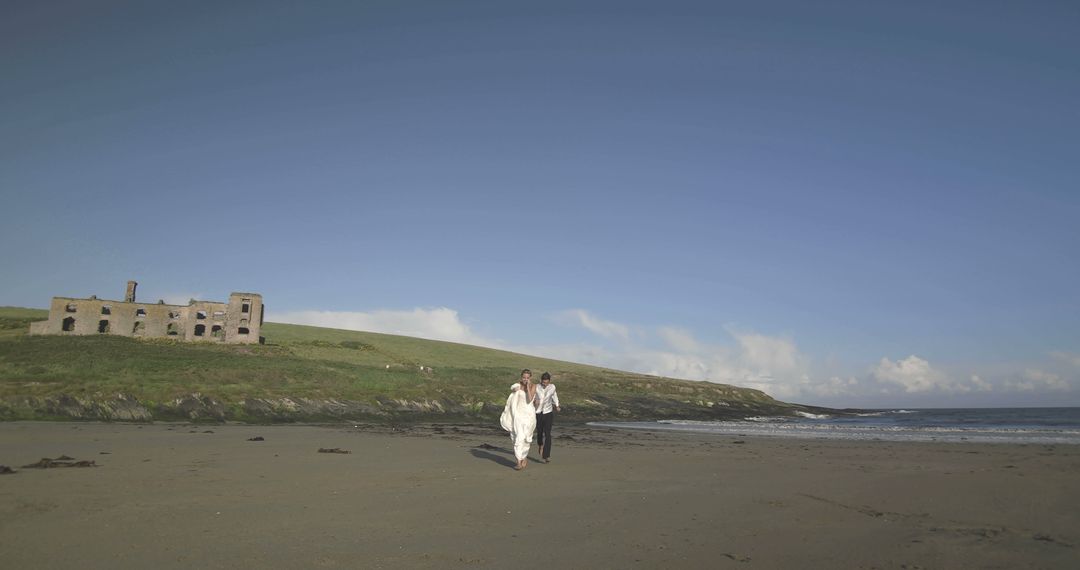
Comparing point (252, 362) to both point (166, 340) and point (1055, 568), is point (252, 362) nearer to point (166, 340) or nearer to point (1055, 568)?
point (166, 340)

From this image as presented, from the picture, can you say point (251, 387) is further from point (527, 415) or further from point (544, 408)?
point (527, 415)

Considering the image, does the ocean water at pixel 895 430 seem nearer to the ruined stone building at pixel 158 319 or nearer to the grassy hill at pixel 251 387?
the grassy hill at pixel 251 387

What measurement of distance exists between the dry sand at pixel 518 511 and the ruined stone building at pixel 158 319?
4733 cm

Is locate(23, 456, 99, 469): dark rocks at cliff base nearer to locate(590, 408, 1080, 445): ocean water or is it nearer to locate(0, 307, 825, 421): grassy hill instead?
locate(0, 307, 825, 421): grassy hill

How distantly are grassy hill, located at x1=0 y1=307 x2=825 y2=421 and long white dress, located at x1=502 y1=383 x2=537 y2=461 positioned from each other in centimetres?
1717

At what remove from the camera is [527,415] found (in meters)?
14.0

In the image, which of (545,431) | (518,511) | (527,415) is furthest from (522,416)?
(518,511)

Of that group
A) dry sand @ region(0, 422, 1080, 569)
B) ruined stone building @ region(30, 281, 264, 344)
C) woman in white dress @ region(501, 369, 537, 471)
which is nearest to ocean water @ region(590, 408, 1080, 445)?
dry sand @ region(0, 422, 1080, 569)

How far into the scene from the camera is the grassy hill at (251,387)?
24766 mm

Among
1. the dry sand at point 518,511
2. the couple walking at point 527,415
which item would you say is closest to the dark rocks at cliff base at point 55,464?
the dry sand at point 518,511

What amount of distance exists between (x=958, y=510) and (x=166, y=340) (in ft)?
201

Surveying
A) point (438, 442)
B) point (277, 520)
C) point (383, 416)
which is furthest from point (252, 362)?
point (277, 520)

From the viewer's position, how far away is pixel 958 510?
337 inches

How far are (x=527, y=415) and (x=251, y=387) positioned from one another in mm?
22552
